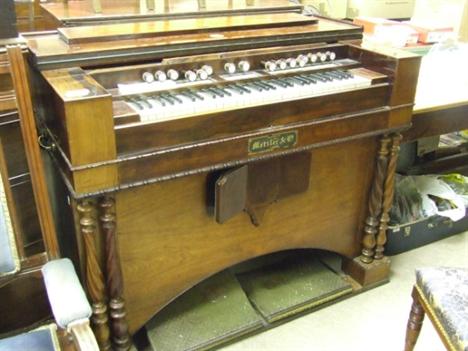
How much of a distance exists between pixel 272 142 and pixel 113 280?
2.01ft

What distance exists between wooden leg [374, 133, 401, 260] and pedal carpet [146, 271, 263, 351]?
57cm

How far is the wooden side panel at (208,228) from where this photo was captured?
4.97 ft

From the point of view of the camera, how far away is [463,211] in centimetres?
232

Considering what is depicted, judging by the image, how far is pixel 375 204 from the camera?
1.94 meters

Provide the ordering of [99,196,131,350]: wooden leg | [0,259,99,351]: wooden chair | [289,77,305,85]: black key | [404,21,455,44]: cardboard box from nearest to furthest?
[0,259,99,351]: wooden chair < [99,196,131,350]: wooden leg < [289,77,305,85]: black key < [404,21,455,44]: cardboard box

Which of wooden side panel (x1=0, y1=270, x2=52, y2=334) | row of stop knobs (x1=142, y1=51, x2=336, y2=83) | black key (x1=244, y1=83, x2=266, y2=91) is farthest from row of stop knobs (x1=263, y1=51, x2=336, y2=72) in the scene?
wooden side panel (x1=0, y1=270, x2=52, y2=334)

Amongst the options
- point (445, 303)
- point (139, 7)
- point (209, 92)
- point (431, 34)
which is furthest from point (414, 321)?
point (431, 34)

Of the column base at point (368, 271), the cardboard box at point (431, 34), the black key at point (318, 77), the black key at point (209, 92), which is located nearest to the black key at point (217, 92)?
the black key at point (209, 92)

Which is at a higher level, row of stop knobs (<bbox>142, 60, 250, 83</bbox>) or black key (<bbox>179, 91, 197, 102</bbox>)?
row of stop knobs (<bbox>142, 60, 250, 83</bbox>)

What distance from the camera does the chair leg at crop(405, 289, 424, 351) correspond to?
1491 millimetres

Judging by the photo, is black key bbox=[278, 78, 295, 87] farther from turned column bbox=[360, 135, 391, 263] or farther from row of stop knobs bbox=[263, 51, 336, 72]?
turned column bbox=[360, 135, 391, 263]

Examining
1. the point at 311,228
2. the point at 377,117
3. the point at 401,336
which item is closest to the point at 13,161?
the point at 311,228

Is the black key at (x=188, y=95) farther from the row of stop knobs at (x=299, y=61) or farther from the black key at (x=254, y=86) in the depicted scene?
the row of stop knobs at (x=299, y=61)

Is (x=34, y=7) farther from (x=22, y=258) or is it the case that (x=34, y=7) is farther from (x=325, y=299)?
(x=325, y=299)
